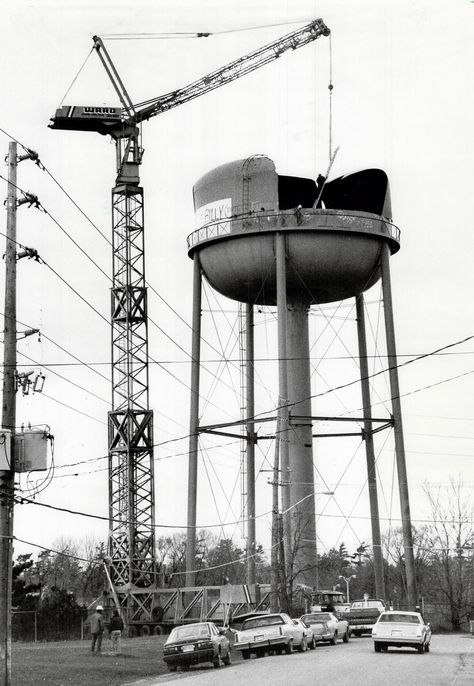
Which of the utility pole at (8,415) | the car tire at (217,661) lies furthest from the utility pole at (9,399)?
the car tire at (217,661)

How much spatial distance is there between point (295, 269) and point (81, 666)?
72.4 ft

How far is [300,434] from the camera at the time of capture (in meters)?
51.0

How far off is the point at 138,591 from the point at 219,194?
66.1ft

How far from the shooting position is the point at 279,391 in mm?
46188

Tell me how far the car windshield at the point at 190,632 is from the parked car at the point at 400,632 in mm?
5291

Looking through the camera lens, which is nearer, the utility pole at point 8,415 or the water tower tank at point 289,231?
the utility pole at point 8,415

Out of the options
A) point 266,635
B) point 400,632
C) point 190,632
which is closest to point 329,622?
point 400,632

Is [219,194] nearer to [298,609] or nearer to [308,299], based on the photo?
[308,299]

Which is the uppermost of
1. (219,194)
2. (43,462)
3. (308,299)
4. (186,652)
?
(219,194)

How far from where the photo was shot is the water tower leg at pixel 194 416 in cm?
4781

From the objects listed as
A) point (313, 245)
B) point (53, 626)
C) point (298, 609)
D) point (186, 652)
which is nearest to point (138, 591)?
point (53, 626)

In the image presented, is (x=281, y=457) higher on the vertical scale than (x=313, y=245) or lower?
lower

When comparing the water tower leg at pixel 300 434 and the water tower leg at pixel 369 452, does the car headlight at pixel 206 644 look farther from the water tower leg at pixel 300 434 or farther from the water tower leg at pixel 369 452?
the water tower leg at pixel 369 452

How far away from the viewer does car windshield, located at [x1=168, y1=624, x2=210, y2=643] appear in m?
30.0
